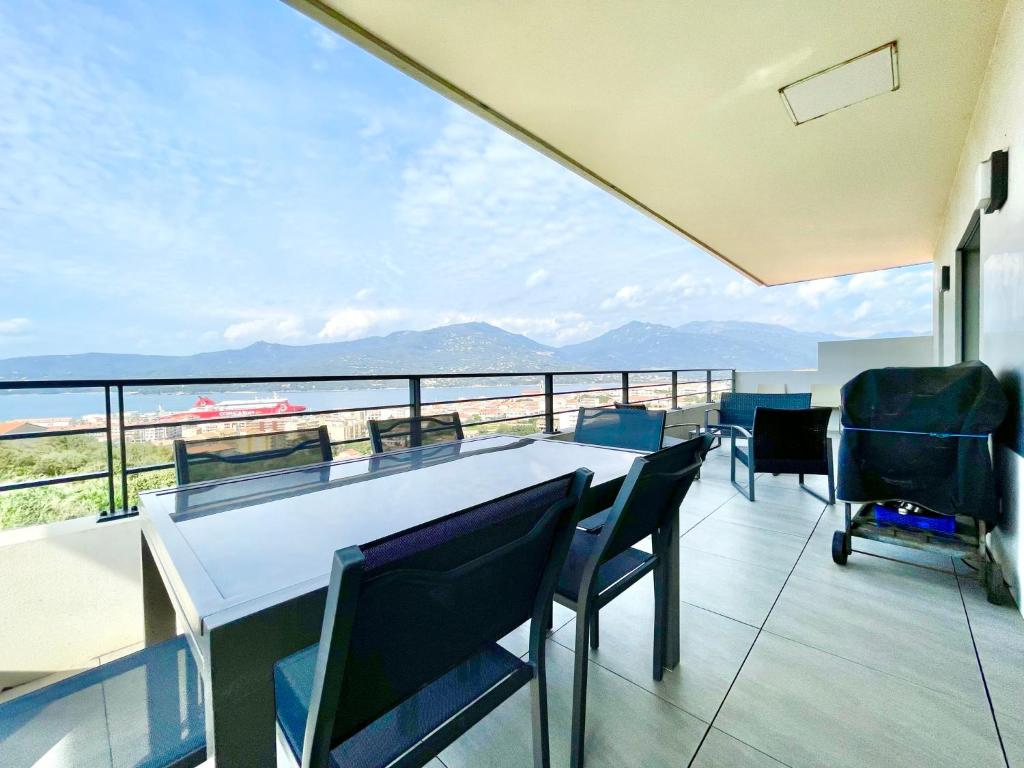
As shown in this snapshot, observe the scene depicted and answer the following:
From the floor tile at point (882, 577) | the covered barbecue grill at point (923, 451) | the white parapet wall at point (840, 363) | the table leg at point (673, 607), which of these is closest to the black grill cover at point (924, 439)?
the covered barbecue grill at point (923, 451)

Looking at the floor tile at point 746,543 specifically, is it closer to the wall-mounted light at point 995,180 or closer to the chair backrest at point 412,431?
the chair backrest at point 412,431

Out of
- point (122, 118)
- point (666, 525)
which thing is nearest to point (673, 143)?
point (666, 525)

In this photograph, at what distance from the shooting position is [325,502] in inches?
47.1

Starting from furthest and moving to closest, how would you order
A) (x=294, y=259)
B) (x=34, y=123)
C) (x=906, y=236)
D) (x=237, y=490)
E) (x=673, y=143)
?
(x=294, y=259)
(x=34, y=123)
(x=906, y=236)
(x=673, y=143)
(x=237, y=490)

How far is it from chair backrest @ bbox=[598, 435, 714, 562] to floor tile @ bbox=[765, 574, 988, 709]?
2.82 feet

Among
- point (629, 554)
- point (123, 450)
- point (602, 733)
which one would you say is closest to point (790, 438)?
point (629, 554)

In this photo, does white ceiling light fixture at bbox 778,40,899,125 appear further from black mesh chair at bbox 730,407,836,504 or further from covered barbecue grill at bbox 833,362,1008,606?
black mesh chair at bbox 730,407,836,504

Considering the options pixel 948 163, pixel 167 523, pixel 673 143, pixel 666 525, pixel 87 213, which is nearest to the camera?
pixel 167 523

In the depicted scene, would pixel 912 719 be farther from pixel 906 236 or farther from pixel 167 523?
pixel 906 236

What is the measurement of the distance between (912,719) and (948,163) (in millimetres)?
3878

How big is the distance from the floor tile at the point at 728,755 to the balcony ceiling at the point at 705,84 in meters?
2.69

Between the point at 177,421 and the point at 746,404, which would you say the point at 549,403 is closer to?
the point at 746,404

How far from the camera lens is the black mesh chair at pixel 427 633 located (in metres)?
0.61

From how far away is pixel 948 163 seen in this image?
10.5 ft
